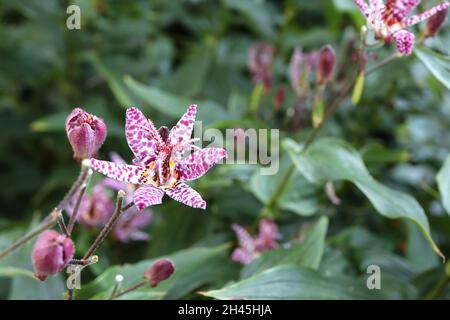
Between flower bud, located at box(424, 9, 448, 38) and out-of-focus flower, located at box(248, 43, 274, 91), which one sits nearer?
flower bud, located at box(424, 9, 448, 38)

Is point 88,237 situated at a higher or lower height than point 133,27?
lower

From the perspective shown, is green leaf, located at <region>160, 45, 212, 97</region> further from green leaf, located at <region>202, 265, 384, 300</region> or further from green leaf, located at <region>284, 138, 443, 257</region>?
green leaf, located at <region>202, 265, 384, 300</region>

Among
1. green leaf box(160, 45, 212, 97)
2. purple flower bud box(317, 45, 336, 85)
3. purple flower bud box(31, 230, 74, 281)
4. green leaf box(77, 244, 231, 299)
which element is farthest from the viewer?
green leaf box(160, 45, 212, 97)

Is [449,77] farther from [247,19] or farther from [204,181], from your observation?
[247,19]

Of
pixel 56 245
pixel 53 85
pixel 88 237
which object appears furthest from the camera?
pixel 53 85

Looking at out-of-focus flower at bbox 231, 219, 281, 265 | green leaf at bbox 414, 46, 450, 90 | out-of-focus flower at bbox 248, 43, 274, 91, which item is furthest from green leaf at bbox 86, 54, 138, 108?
green leaf at bbox 414, 46, 450, 90

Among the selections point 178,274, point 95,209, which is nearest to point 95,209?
point 95,209
